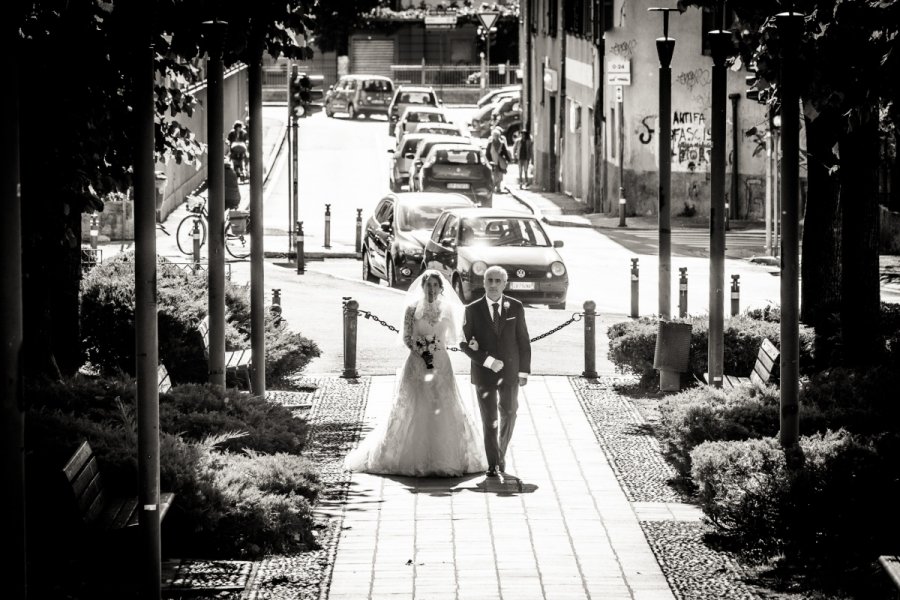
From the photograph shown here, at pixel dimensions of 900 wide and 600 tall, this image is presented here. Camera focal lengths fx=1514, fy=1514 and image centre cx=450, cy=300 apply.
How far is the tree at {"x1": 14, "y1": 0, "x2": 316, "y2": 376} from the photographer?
1096 centimetres

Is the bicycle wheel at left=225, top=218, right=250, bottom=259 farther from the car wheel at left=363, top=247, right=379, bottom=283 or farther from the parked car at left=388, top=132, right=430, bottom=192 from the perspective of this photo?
the parked car at left=388, top=132, right=430, bottom=192

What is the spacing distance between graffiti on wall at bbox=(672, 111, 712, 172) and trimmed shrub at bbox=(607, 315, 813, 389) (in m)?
19.8

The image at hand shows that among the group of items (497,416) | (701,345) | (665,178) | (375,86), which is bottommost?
(497,416)

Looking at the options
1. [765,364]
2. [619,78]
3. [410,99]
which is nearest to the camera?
[765,364]

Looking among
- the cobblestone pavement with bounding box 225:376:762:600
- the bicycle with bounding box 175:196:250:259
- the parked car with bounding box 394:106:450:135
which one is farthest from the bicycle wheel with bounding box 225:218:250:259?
the parked car with bounding box 394:106:450:135

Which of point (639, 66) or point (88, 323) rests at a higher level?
point (639, 66)

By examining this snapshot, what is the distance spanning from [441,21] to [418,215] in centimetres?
6011

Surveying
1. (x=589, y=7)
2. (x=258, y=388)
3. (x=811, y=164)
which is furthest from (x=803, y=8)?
(x=589, y=7)

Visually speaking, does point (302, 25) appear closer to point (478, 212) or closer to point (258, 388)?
point (258, 388)

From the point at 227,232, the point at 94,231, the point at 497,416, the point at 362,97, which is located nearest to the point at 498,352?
the point at 497,416

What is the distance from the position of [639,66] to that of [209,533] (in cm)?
2927

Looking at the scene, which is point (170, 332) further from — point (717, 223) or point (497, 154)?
point (497, 154)

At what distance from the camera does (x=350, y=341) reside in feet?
52.6

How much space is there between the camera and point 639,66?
3678 centimetres
